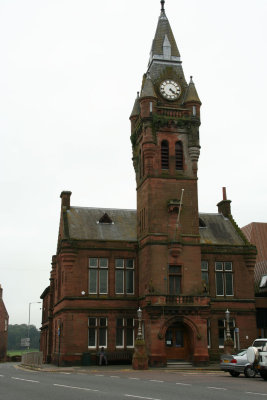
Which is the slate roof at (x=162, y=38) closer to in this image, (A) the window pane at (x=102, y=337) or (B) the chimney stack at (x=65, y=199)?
(B) the chimney stack at (x=65, y=199)

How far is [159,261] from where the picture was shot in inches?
1747

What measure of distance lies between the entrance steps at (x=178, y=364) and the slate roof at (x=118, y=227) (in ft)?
38.8

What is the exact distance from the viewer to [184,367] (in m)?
41.1

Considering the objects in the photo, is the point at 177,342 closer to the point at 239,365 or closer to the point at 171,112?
the point at 239,365

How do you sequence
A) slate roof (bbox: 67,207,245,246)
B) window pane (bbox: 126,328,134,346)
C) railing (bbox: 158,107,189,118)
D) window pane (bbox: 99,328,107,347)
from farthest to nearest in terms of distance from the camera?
slate roof (bbox: 67,207,245,246) < railing (bbox: 158,107,189,118) < window pane (bbox: 126,328,134,346) < window pane (bbox: 99,328,107,347)

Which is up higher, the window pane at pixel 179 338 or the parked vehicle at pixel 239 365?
the window pane at pixel 179 338

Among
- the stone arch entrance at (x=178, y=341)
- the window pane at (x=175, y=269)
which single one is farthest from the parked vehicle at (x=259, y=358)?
the window pane at (x=175, y=269)

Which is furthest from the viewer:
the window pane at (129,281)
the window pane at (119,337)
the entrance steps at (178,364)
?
the window pane at (129,281)

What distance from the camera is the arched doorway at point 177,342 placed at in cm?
4347

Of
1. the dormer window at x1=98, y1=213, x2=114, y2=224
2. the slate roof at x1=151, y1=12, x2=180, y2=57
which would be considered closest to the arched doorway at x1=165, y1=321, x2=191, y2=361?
the dormer window at x1=98, y1=213, x2=114, y2=224

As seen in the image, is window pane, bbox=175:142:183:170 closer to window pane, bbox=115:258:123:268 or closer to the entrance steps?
window pane, bbox=115:258:123:268

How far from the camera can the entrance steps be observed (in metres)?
41.1

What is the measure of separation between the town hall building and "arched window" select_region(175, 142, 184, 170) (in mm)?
90

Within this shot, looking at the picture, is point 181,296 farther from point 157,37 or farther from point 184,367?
point 157,37
